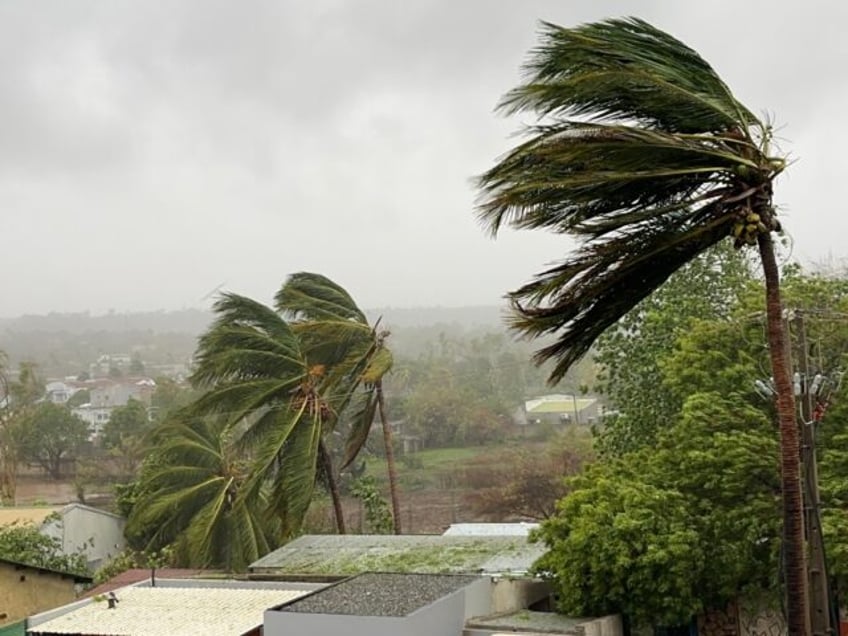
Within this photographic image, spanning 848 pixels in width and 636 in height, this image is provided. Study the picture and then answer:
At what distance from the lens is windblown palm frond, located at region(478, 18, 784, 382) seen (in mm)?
7406

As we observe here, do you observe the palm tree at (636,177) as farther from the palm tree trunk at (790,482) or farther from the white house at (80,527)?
the white house at (80,527)

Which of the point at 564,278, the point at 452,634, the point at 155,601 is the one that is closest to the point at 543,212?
the point at 564,278

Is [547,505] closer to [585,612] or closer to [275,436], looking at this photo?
[275,436]

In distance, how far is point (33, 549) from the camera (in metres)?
28.3

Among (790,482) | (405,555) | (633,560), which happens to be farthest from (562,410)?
(790,482)

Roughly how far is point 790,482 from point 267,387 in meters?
17.5

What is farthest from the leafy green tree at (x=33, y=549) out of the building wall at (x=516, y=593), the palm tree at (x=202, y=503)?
the building wall at (x=516, y=593)

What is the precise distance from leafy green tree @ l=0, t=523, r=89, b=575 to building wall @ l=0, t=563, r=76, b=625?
7.96 metres

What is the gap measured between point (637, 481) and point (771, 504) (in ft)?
7.35

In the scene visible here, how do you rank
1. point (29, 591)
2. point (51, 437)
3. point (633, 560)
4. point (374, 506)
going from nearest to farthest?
point (633, 560)
point (29, 591)
point (374, 506)
point (51, 437)

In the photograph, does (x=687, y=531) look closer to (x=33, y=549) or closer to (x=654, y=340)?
(x=654, y=340)

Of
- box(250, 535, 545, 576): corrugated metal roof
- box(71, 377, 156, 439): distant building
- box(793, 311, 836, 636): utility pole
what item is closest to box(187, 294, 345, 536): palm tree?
box(250, 535, 545, 576): corrugated metal roof

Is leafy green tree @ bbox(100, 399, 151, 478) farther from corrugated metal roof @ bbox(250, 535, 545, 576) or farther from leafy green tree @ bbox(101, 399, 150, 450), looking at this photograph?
corrugated metal roof @ bbox(250, 535, 545, 576)

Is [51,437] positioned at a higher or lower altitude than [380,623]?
higher
